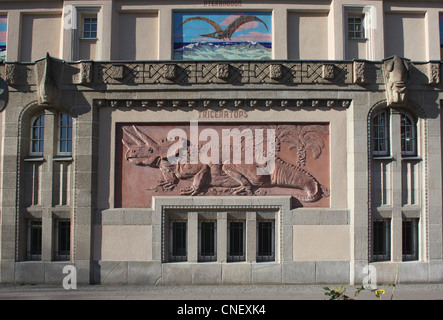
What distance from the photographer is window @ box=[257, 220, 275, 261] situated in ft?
43.4

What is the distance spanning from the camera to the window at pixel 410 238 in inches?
527

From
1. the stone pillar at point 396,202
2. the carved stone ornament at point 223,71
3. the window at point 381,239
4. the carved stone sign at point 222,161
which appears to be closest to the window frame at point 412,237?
the stone pillar at point 396,202

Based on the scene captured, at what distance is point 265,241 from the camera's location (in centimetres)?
1332

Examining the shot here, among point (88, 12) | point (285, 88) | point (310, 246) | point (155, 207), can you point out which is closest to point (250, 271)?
point (310, 246)

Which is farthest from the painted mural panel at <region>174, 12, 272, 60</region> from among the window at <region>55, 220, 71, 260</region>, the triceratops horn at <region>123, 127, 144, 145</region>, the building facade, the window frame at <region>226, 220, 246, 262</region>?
the window at <region>55, 220, 71, 260</region>

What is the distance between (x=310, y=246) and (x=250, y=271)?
2214 mm

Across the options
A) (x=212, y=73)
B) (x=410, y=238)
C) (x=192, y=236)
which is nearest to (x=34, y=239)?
(x=192, y=236)

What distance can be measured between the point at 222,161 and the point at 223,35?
4664 mm

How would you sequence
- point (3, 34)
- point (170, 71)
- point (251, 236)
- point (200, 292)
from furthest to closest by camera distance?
1. point (3, 34)
2. point (251, 236)
3. point (170, 71)
4. point (200, 292)

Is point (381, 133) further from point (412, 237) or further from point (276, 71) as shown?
point (276, 71)

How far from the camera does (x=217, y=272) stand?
1287 cm

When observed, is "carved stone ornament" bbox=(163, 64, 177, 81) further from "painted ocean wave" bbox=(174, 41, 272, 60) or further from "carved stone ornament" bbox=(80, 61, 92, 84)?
"carved stone ornament" bbox=(80, 61, 92, 84)

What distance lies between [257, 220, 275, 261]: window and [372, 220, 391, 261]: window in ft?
11.6

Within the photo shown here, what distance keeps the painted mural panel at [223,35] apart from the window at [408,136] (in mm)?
5386
